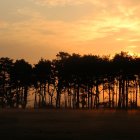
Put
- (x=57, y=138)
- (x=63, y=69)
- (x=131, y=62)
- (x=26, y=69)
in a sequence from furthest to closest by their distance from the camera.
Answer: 1. (x=26, y=69)
2. (x=63, y=69)
3. (x=131, y=62)
4. (x=57, y=138)

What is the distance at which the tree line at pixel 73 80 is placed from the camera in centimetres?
8381

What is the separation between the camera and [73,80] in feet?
288

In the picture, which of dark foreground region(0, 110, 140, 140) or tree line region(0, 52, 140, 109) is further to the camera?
tree line region(0, 52, 140, 109)

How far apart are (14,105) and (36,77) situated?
7366 mm

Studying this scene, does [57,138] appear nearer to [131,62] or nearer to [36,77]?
[131,62]

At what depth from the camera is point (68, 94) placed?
9200cm

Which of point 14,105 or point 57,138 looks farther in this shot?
point 14,105

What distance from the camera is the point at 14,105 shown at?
3597 inches

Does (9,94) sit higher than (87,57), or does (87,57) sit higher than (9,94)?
(87,57)

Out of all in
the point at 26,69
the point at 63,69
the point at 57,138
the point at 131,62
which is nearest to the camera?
the point at 57,138

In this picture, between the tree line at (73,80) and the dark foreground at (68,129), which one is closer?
the dark foreground at (68,129)

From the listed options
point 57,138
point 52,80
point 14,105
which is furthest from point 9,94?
point 57,138

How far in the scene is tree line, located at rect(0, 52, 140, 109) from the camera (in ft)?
275

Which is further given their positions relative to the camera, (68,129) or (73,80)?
(73,80)
